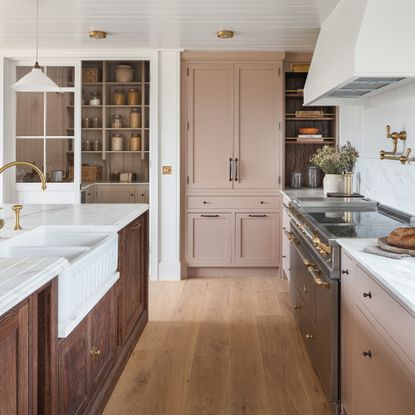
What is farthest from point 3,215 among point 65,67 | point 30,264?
point 65,67

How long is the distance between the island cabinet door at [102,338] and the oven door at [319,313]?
1.08 metres

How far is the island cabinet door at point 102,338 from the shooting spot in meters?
2.45

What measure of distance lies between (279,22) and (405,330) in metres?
3.24

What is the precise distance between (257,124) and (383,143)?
1908mm

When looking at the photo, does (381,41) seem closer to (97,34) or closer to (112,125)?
(97,34)

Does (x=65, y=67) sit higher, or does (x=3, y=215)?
(x=65, y=67)

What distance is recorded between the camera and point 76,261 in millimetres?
2084

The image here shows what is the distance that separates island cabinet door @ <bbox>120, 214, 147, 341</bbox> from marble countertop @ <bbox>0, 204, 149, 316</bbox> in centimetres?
11

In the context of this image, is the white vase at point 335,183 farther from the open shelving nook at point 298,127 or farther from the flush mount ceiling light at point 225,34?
the flush mount ceiling light at point 225,34

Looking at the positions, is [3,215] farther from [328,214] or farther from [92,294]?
[328,214]

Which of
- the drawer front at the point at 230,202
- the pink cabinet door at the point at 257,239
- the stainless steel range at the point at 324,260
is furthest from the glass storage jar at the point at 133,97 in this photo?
the stainless steel range at the point at 324,260

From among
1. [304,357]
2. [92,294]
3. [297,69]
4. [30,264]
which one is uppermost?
[297,69]

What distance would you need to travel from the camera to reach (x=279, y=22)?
426 centimetres

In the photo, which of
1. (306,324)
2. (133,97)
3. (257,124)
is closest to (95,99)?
(133,97)
